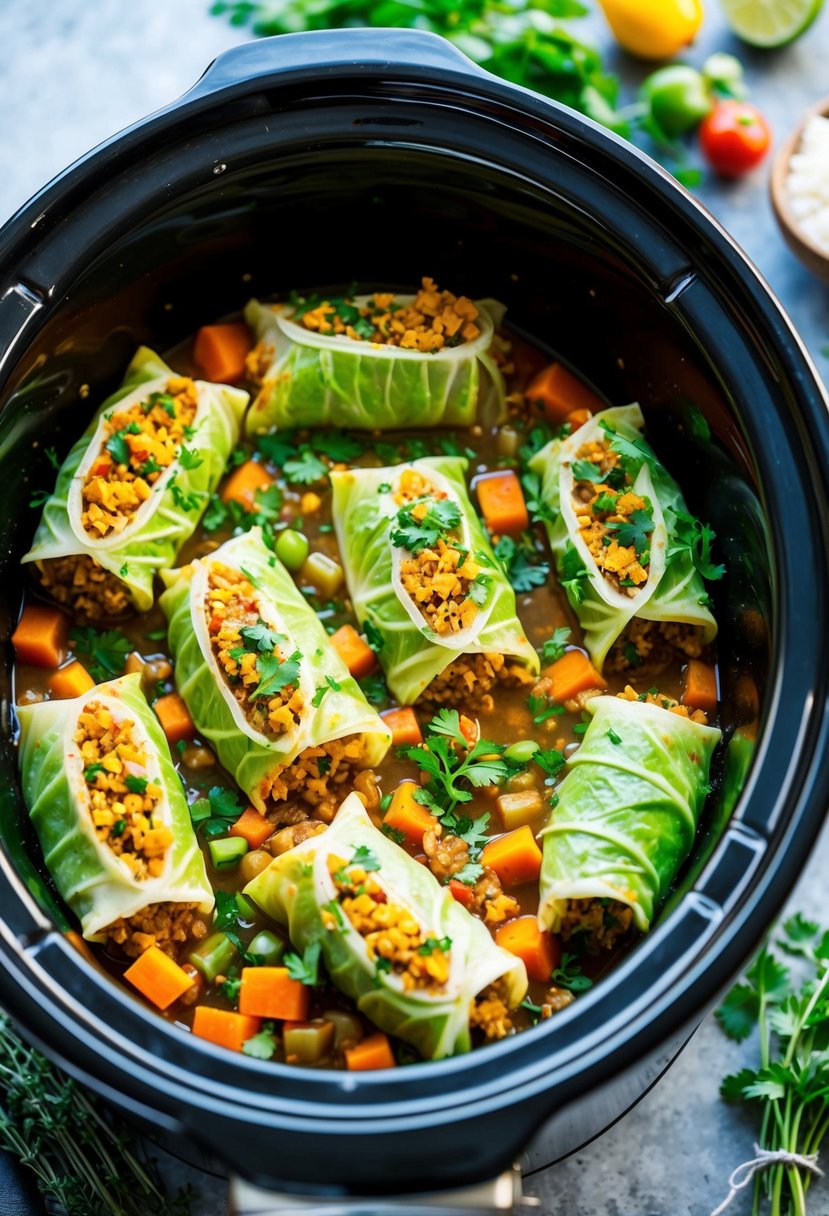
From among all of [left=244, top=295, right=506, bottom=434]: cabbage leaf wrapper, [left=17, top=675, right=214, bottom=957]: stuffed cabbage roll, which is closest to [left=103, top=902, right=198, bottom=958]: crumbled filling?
[left=17, top=675, right=214, bottom=957]: stuffed cabbage roll

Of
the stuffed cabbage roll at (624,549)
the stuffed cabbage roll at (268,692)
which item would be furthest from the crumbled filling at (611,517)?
the stuffed cabbage roll at (268,692)

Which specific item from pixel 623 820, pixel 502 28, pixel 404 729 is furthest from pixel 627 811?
pixel 502 28

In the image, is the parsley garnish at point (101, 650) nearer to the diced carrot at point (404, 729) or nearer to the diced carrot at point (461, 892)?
the diced carrot at point (404, 729)

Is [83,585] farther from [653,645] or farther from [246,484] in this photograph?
[653,645]

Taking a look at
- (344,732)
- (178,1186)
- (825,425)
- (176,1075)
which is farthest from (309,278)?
(178,1186)

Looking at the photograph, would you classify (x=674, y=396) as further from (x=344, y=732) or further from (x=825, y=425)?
(x=344, y=732)

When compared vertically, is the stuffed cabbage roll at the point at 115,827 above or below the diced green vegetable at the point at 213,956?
above
